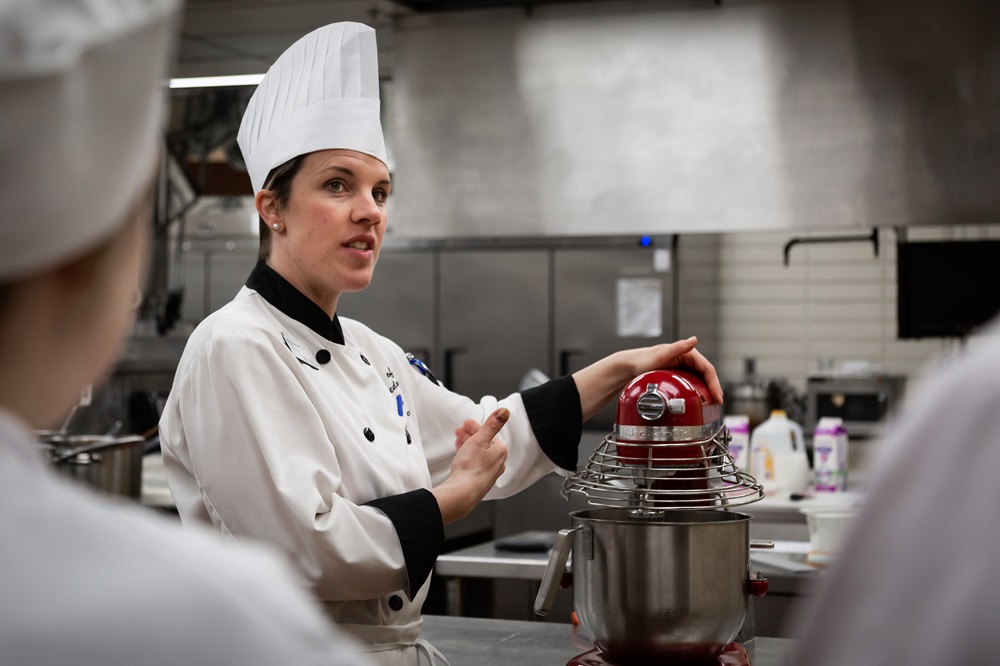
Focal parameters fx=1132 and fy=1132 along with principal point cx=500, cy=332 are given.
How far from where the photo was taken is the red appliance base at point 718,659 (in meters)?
1.68

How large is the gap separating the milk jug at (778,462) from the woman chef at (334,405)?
1970 millimetres

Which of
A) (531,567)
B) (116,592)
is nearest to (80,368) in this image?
(116,592)

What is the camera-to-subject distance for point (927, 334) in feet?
16.4

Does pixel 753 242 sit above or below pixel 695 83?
below

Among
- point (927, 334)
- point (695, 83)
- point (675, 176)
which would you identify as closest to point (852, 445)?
point (927, 334)

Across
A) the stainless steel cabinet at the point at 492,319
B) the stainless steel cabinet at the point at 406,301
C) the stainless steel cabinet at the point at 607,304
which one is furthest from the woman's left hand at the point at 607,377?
the stainless steel cabinet at the point at 406,301

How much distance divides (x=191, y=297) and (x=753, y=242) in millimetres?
3320

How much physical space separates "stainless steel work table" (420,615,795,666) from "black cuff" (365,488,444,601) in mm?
250

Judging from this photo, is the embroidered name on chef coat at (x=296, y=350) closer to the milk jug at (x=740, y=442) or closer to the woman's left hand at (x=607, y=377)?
the woman's left hand at (x=607, y=377)

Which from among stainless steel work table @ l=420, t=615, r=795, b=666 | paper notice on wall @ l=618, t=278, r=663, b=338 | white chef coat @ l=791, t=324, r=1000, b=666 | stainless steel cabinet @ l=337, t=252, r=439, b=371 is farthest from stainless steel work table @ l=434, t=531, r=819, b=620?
stainless steel cabinet @ l=337, t=252, r=439, b=371

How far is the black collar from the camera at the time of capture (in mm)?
1879

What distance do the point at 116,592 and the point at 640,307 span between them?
189 inches

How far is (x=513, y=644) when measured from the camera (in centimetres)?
200

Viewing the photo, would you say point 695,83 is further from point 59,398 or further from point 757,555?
point 59,398
